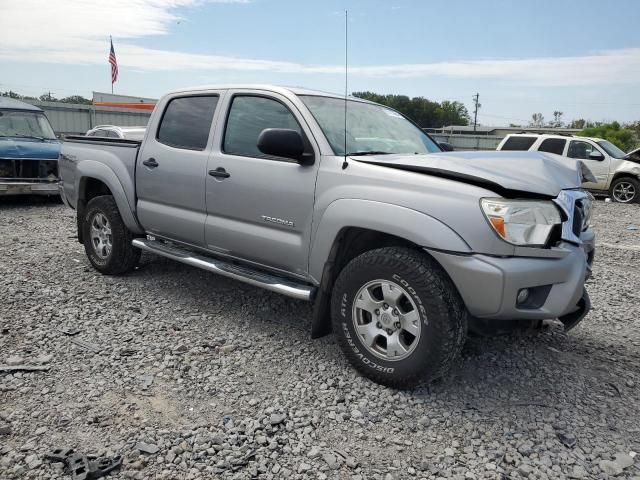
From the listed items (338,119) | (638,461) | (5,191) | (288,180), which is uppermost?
Answer: (338,119)

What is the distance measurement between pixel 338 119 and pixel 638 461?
279 cm

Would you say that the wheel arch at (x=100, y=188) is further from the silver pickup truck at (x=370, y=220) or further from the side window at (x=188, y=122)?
the side window at (x=188, y=122)

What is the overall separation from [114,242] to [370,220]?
3174 mm

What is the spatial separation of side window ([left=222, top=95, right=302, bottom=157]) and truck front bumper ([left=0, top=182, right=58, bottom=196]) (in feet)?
24.1

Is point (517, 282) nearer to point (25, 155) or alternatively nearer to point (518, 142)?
point (25, 155)

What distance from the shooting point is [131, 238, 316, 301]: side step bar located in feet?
12.0

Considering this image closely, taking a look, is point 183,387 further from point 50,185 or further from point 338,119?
point 50,185

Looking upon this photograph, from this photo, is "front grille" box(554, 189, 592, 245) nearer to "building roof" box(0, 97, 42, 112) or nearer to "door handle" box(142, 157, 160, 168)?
"door handle" box(142, 157, 160, 168)

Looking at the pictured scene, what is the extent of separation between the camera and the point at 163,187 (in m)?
4.70

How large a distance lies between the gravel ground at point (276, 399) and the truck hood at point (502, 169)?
1297 mm

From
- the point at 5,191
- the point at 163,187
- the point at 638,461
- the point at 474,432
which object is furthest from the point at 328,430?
the point at 5,191

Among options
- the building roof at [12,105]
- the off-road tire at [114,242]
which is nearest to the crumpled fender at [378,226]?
the off-road tire at [114,242]

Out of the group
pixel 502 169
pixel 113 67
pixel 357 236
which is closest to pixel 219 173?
pixel 357 236

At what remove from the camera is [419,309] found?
309 cm
